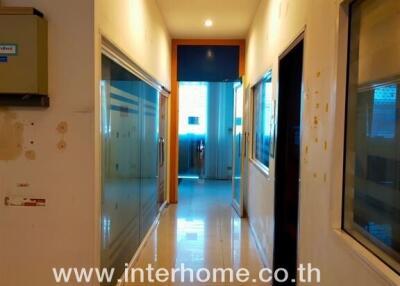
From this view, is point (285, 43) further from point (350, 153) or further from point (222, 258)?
point (222, 258)

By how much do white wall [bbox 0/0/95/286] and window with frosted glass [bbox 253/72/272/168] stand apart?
2.12 m

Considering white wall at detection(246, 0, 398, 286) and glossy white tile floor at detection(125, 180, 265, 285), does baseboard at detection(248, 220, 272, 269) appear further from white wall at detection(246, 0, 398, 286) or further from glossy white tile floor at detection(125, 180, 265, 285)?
white wall at detection(246, 0, 398, 286)

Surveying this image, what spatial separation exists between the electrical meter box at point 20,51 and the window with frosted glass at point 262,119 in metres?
2.39

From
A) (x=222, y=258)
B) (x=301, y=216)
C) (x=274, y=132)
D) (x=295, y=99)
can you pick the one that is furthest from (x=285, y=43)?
(x=222, y=258)

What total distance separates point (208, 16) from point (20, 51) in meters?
3.46

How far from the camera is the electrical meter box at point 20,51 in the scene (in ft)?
7.29

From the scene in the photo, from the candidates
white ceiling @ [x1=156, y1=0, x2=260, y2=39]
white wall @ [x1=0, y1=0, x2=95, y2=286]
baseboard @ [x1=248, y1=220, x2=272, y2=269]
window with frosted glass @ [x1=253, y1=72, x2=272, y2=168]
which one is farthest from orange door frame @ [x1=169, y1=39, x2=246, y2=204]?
white wall @ [x1=0, y1=0, x2=95, y2=286]

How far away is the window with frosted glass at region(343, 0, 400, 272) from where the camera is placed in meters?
1.42

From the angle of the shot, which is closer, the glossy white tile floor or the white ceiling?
the glossy white tile floor

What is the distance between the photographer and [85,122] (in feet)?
7.93

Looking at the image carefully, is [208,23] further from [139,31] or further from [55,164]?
[55,164]

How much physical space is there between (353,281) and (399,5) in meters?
1.13

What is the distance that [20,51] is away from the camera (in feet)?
7.32

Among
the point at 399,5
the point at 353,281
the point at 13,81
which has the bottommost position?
the point at 353,281
